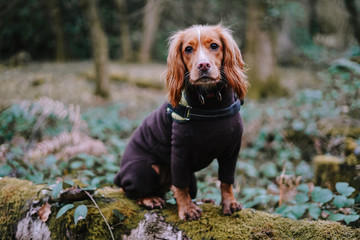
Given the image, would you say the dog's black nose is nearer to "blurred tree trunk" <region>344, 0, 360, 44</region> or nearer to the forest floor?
"blurred tree trunk" <region>344, 0, 360, 44</region>

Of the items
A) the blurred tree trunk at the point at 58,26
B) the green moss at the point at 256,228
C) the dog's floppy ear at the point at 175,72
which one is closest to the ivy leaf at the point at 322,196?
the green moss at the point at 256,228

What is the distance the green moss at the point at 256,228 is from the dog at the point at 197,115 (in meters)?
0.09

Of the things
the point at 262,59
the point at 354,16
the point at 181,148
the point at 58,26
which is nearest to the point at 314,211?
the point at 181,148

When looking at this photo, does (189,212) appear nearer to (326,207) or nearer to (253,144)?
(326,207)

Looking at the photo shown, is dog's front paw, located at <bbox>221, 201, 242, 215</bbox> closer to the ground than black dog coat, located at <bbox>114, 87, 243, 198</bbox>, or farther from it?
closer to the ground

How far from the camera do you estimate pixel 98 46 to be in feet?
26.1

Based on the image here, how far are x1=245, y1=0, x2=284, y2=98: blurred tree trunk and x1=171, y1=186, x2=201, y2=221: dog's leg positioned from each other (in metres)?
6.12

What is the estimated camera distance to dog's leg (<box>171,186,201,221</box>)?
219 centimetres

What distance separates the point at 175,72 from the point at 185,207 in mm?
1080

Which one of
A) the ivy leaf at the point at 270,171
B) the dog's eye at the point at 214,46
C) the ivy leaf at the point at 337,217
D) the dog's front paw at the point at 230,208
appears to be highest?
the dog's eye at the point at 214,46

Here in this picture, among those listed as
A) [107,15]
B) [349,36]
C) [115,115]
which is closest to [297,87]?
[349,36]

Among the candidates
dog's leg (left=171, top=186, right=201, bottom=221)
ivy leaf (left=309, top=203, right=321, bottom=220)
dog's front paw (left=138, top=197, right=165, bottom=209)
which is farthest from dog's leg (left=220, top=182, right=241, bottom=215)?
ivy leaf (left=309, top=203, right=321, bottom=220)

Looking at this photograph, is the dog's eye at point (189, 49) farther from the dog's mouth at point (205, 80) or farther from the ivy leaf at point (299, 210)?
the ivy leaf at point (299, 210)

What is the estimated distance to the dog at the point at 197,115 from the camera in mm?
2146
